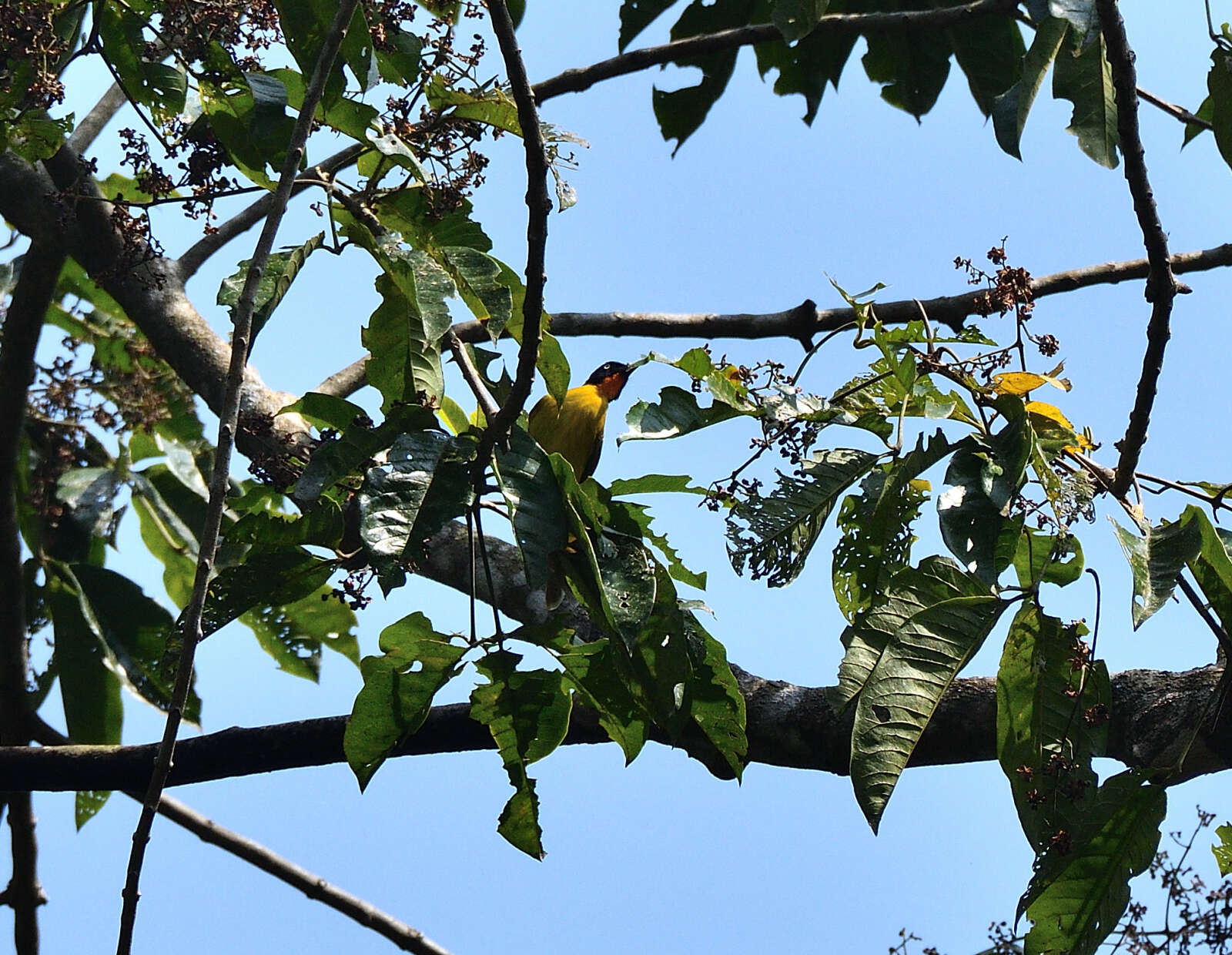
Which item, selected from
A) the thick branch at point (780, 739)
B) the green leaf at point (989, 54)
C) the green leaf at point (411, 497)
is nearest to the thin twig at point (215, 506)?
the green leaf at point (411, 497)

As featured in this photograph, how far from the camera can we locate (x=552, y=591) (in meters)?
2.86

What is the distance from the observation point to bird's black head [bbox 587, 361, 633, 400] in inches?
170

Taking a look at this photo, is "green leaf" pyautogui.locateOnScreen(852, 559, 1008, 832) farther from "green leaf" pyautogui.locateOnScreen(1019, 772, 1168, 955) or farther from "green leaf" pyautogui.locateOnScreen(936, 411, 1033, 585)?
"green leaf" pyautogui.locateOnScreen(1019, 772, 1168, 955)

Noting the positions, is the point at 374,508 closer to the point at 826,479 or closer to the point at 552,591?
the point at 826,479

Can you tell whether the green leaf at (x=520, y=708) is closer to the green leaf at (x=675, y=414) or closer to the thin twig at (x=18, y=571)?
the green leaf at (x=675, y=414)

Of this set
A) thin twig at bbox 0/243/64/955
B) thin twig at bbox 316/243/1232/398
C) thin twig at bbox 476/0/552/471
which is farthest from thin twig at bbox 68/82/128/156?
thin twig at bbox 476/0/552/471

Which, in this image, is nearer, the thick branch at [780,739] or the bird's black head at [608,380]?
→ the thick branch at [780,739]

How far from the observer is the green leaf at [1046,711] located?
1.75 metres

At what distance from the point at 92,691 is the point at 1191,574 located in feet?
10.00

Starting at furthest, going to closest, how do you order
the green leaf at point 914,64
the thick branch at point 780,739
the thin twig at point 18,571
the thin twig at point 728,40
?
the green leaf at point 914,64, the thin twig at point 18,571, the thin twig at point 728,40, the thick branch at point 780,739

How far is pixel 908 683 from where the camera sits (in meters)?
1.65

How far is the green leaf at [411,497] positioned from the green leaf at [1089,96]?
1.57m

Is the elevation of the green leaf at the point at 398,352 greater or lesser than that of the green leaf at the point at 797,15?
lesser

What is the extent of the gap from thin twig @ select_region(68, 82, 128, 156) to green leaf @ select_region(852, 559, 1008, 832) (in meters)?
3.38
